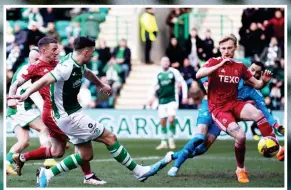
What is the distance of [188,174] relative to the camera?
37.4ft

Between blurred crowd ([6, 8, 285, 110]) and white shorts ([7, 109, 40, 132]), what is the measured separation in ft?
5.32

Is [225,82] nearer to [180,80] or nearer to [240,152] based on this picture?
[240,152]

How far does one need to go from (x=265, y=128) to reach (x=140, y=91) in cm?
Answer: 417

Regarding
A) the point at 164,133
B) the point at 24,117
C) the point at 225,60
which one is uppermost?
the point at 225,60

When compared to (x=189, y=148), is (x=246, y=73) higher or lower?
higher

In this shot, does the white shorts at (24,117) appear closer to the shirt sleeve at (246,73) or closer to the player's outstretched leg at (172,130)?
the shirt sleeve at (246,73)

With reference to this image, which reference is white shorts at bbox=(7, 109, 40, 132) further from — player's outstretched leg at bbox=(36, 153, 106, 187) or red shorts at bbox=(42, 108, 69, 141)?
player's outstretched leg at bbox=(36, 153, 106, 187)

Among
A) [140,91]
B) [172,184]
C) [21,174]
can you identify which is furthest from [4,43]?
[140,91]

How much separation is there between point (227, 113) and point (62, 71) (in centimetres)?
221

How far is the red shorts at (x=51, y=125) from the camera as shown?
10.2 m

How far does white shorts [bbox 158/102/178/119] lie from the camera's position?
1455 cm

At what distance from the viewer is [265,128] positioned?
1092cm

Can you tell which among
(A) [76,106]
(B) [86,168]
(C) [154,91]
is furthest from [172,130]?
(A) [76,106]

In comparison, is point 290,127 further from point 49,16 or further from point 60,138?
point 49,16
